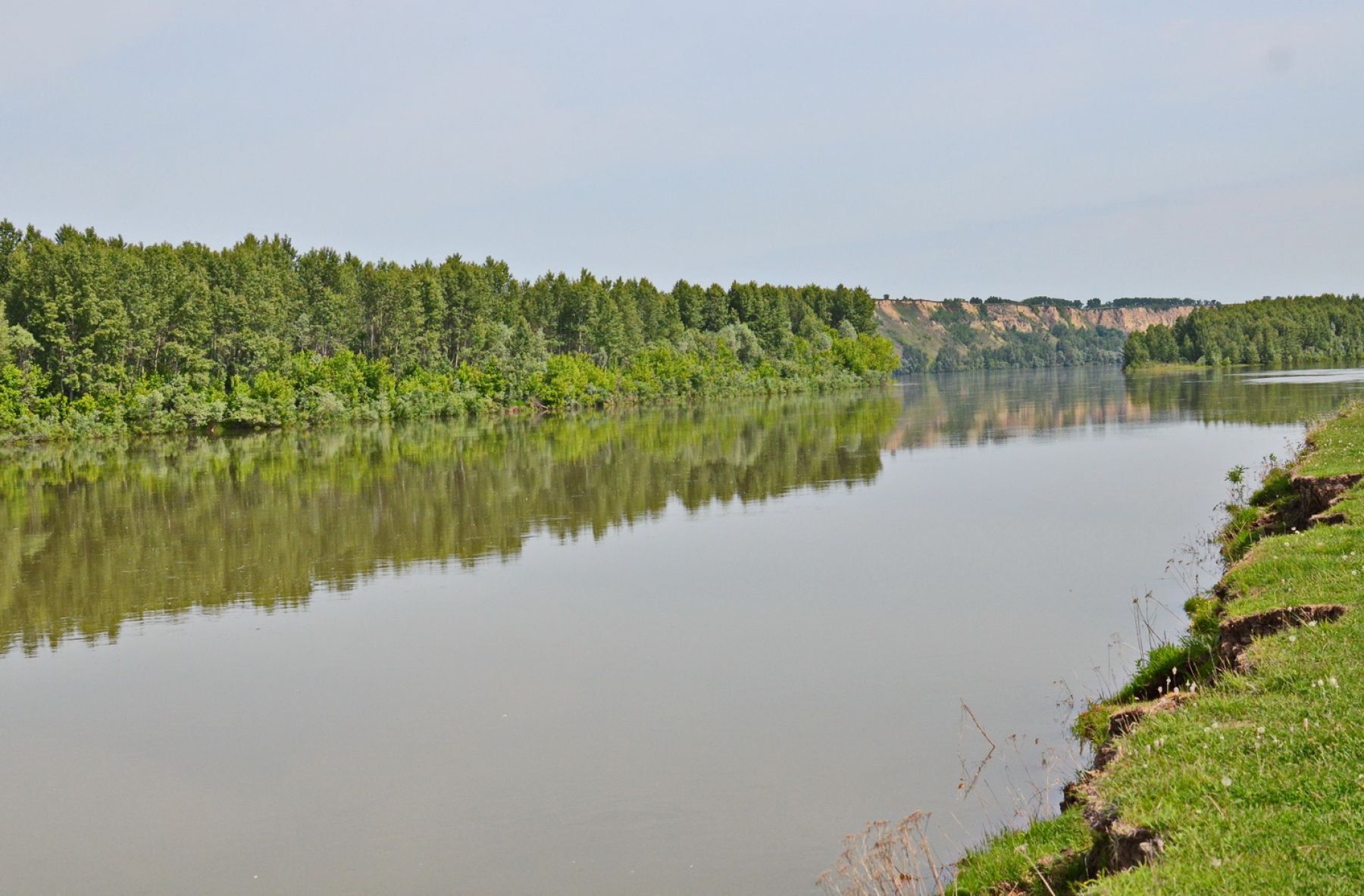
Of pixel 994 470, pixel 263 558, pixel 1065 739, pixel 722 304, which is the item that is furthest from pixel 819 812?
pixel 722 304

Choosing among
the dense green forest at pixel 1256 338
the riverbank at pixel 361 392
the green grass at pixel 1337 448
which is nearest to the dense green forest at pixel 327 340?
the riverbank at pixel 361 392

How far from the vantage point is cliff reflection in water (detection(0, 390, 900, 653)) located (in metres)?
19.9

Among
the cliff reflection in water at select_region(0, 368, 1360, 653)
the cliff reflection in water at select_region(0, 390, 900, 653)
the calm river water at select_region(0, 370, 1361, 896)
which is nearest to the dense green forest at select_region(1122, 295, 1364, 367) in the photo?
the cliff reflection in water at select_region(0, 368, 1360, 653)

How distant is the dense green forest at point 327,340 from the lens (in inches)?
2507

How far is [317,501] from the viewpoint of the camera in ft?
103

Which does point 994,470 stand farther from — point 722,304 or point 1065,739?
point 722,304

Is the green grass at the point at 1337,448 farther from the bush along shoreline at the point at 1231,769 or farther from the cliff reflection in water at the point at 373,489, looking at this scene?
the cliff reflection in water at the point at 373,489

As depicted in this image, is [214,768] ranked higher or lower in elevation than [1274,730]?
lower

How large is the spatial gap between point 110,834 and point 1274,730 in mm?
8988

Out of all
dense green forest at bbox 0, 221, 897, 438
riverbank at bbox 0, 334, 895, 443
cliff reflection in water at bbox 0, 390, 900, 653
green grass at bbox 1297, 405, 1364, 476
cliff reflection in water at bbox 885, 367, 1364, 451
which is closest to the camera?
green grass at bbox 1297, 405, 1364, 476

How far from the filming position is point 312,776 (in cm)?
1046

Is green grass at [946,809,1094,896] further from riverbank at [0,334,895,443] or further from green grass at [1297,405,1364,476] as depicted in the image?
riverbank at [0,334,895,443]

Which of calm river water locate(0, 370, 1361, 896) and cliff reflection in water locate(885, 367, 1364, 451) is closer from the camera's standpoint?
calm river water locate(0, 370, 1361, 896)

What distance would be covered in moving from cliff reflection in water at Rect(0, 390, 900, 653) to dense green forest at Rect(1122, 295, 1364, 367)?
123865mm
